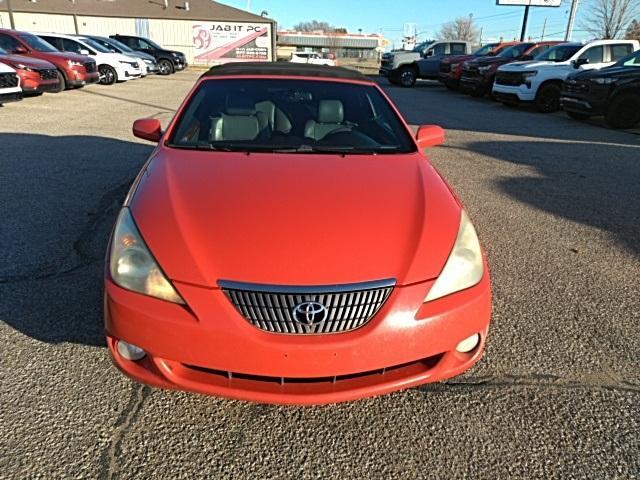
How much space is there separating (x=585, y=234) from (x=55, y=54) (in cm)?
1494

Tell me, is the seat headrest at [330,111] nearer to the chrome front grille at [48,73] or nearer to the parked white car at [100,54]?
the chrome front grille at [48,73]

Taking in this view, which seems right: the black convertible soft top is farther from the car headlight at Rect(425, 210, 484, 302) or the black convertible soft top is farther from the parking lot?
the car headlight at Rect(425, 210, 484, 302)

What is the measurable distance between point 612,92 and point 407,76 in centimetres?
1420

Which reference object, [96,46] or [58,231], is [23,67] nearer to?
[96,46]

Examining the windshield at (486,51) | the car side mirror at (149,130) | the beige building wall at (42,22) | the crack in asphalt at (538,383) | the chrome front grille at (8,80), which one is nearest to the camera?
the crack in asphalt at (538,383)

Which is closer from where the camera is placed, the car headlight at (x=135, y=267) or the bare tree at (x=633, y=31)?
the car headlight at (x=135, y=267)

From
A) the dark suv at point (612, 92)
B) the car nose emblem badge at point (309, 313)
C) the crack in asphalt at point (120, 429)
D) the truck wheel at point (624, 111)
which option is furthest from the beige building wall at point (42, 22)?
the car nose emblem badge at point (309, 313)

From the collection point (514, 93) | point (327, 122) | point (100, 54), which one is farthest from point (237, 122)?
point (100, 54)

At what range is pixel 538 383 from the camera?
2.31 m

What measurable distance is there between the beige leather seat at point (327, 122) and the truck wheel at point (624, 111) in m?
9.39

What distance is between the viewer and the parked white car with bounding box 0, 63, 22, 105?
954cm

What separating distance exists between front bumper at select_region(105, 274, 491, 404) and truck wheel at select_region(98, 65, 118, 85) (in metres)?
18.2

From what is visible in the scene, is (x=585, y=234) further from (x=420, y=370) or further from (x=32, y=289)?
(x=32, y=289)

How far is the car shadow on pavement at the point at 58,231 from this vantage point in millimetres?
2654
